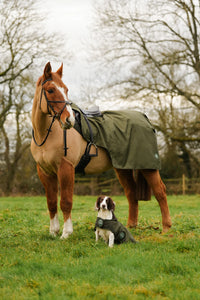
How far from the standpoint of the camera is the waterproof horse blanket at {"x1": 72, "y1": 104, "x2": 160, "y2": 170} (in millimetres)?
6594

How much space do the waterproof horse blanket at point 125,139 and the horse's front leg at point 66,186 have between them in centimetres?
72

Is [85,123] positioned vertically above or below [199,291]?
above

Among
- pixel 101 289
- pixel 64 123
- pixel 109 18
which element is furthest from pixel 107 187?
pixel 101 289

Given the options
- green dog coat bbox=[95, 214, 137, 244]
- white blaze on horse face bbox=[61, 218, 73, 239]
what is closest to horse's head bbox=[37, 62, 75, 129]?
green dog coat bbox=[95, 214, 137, 244]

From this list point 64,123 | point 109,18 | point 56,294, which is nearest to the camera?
point 56,294

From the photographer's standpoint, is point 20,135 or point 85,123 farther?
point 20,135

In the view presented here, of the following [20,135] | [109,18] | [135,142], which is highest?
[109,18]

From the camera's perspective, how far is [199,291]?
3328mm

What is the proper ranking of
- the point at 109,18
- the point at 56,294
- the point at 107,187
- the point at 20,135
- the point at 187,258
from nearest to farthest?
1. the point at 56,294
2. the point at 187,258
3. the point at 109,18
4. the point at 107,187
5. the point at 20,135

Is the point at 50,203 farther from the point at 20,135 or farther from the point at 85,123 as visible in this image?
the point at 20,135

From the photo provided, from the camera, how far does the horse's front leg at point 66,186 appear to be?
5.92 metres

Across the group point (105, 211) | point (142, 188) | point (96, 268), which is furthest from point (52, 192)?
point (96, 268)

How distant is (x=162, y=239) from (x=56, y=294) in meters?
2.73

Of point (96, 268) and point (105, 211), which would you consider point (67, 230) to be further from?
point (96, 268)
